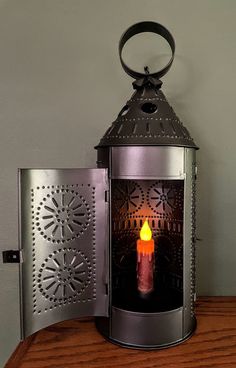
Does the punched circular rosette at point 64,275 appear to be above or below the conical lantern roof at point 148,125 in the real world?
below

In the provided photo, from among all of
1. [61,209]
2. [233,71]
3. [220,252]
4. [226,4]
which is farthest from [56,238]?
[226,4]

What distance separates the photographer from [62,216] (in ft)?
2.44

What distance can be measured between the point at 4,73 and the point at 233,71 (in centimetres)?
87

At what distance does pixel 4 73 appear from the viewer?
104cm

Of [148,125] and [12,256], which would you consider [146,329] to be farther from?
[148,125]

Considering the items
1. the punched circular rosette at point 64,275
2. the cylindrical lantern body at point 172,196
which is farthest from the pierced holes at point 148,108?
the punched circular rosette at point 64,275

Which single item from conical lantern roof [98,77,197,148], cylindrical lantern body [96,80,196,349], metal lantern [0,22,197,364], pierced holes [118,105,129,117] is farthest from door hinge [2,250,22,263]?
pierced holes [118,105,129,117]

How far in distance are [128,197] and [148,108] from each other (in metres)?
0.31

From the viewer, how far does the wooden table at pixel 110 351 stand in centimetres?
67

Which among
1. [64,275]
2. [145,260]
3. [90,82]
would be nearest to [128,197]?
[145,260]

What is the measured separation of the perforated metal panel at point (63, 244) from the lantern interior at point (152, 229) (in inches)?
5.9

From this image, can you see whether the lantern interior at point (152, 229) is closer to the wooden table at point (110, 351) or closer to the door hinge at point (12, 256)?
the wooden table at point (110, 351)

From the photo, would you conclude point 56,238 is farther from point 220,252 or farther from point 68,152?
point 220,252

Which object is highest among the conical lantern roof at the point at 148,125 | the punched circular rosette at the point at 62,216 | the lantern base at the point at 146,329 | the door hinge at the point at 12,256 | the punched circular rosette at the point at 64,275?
the conical lantern roof at the point at 148,125
